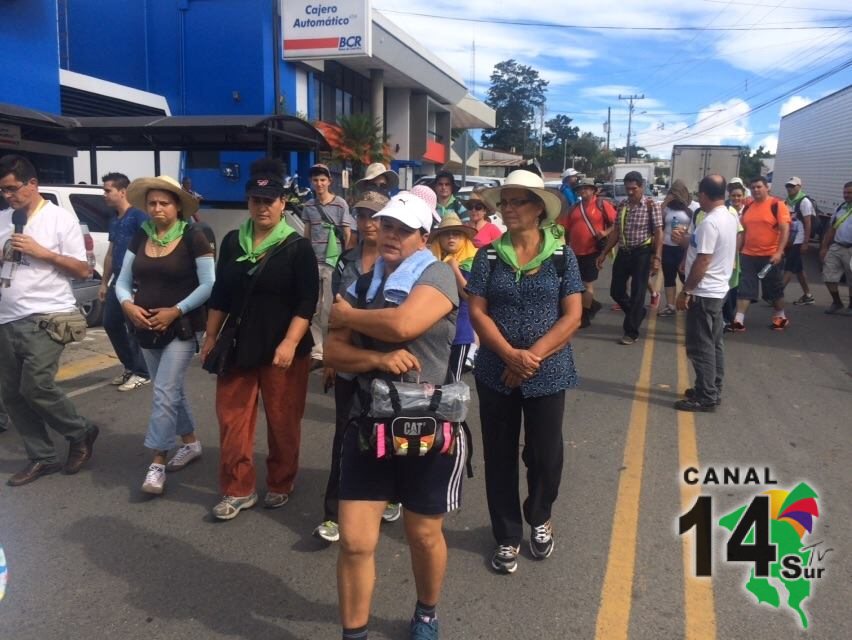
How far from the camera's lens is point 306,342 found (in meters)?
3.98

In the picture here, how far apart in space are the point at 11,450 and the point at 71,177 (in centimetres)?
1099

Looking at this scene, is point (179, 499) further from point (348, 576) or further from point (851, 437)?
point (851, 437)

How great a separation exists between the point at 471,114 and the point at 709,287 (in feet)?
126

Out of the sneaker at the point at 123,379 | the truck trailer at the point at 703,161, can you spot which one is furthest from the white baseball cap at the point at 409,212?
the truck trailer at the point at 703,161

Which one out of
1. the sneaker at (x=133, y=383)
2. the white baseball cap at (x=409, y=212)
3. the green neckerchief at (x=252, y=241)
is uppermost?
the white baseball cap at (x=409, y=212)

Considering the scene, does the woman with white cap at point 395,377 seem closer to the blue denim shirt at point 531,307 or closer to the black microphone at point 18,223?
the blue denim shirt at point 531,307

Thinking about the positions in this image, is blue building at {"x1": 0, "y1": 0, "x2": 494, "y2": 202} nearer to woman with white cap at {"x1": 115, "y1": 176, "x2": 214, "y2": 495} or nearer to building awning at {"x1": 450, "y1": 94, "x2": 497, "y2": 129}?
woman with white cap at {"x1": 115, "y1": 176, "x2": 214, "y2": 495}

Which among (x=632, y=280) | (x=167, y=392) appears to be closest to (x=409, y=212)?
(x=167, y=392)

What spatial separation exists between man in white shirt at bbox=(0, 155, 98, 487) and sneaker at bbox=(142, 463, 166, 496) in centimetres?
70

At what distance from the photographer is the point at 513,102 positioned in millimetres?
97750

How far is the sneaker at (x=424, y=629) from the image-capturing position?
2738mm

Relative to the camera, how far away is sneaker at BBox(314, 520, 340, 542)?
3609 millimetres

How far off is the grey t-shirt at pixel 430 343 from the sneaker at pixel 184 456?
2.46 m

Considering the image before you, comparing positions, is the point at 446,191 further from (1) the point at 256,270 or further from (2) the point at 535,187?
(2) the point at 535,187
